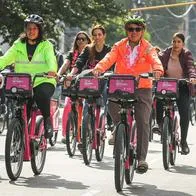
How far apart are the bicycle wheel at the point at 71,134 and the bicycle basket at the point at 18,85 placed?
106 inches

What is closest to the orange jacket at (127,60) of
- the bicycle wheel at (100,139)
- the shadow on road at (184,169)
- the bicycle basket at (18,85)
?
the bicycle basket at (18,85)

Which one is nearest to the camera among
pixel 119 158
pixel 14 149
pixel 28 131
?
pixel 119 158

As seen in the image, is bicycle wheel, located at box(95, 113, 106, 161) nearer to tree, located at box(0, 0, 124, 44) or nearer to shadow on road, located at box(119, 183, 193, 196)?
shadow on road, located at box(119, 183, 193, 196)

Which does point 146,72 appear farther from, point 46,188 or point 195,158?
point 195,158

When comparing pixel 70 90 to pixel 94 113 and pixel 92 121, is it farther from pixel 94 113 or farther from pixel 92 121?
pixel 92 121

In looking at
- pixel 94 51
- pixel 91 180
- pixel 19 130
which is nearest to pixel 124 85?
pixel 19 130

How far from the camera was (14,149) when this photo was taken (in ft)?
29.6

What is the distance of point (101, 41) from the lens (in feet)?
38.8

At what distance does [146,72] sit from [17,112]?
59.2 inches

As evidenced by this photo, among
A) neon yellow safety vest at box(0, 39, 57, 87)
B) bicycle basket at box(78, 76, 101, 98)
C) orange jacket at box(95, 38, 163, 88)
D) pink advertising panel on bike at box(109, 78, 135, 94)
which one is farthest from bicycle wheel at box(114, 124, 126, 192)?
bicycle basket at box(78, 76, 101, 98)

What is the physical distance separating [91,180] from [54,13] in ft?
60.4

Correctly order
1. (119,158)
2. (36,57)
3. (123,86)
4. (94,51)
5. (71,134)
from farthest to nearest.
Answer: (71,134) → (94,51) → (36,57) → (123,86) → (119,158)

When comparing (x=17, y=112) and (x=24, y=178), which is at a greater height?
(x=17, y=112)

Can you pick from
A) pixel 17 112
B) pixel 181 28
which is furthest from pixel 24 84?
pixel 181 28
